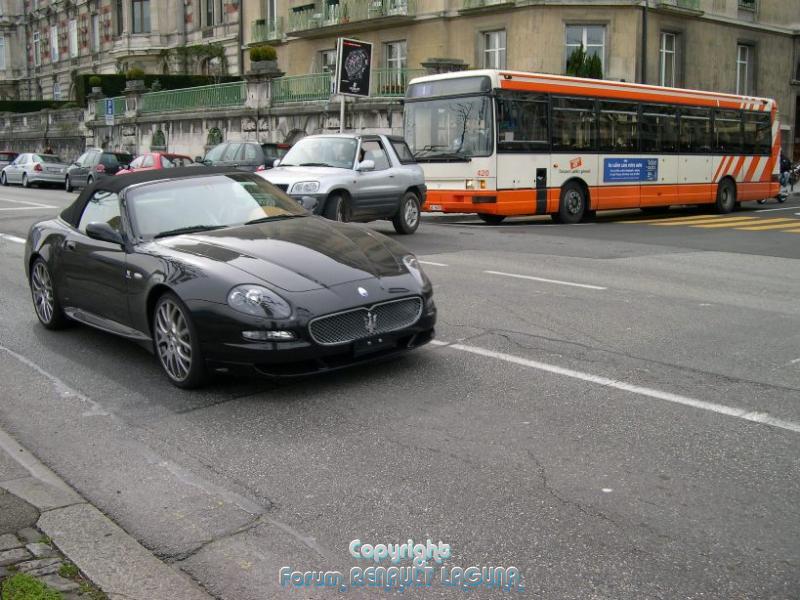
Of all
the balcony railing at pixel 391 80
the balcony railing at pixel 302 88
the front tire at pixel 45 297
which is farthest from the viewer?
the balcony railing at pixel 302 88

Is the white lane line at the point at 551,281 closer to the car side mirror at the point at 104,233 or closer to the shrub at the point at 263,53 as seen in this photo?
the car side mirror at the point at 104,233

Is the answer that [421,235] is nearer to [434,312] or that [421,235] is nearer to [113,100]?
[434,312]

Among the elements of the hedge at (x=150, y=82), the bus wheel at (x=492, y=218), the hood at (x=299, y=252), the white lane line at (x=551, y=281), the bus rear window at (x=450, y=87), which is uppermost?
the hedge at (x=150, y=82)

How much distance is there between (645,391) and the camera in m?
6.02

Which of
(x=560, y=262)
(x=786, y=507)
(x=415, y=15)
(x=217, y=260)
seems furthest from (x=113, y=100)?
(x=786, y=507)

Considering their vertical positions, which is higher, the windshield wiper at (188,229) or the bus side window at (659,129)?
the bus side window at (659,129)

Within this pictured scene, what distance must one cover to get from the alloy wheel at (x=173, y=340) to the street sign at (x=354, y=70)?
2009cm

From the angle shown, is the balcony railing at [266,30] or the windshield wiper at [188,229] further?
the balcony railing at [266,30]

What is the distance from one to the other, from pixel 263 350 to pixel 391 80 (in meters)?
27.7

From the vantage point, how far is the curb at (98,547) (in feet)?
11.5

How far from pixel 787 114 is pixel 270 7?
25.2 metres

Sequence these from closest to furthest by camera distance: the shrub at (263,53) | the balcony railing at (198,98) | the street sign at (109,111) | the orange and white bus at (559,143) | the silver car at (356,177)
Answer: the silver car at (356,177), the orange and white bus at (559,143), the shrub at (263,53), the balcony railing at (198,98), the street sign at (109,111)

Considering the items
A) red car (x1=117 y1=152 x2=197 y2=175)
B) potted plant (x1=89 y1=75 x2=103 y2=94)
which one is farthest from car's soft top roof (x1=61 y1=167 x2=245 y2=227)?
potted plant (x1=89 y1=75 x2=103 y2=94)

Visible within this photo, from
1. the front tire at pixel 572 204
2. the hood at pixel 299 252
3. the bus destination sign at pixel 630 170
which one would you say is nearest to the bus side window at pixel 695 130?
the bus destination sign at pixel 630 170
